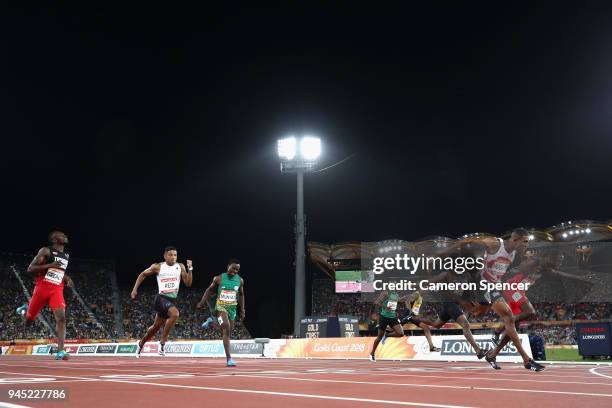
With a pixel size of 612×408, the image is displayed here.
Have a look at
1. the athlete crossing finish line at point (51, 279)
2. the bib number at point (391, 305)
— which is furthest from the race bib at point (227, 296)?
the bib number at point (391, 305)

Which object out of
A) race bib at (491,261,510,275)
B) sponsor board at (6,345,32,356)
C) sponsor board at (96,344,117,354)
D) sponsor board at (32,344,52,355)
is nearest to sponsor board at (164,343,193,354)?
sponsor board at (96,344,117,354)

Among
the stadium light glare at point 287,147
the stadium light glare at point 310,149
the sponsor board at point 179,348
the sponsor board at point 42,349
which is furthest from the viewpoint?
the stadium light glare at point 287,147

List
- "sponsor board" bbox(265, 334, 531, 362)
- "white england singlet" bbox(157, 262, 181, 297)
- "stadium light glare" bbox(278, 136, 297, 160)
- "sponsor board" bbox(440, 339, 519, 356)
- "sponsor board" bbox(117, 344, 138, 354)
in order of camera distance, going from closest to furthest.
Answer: "white england singlet" bbox(157, 262, 181, 297), "sponsor board" bbox(440, 339, 519, 356), "sponsor board" bbox(265, 334, 531, 362), "sponsor board" bbox(117, 344, 138, 354), "stadium light glare" bbox(278, 136, 297, 160)

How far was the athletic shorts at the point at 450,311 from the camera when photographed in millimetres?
13086

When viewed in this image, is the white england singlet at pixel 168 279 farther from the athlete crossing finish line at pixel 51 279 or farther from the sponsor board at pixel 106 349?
the sponsor board at pixel 106 349

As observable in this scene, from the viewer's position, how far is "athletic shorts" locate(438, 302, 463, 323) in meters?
13.1

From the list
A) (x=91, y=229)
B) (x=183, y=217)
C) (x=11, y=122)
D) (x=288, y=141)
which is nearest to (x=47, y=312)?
(x=91, y=229)

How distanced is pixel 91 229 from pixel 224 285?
33.1 metres

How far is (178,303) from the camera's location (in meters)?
54.7

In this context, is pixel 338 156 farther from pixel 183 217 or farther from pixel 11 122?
pixel 11 122

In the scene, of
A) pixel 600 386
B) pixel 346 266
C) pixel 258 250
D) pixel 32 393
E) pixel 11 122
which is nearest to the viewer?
pixel 32 393

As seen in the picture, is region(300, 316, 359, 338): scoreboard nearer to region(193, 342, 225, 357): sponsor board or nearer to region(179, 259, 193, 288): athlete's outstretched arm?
region(193, 342, 225, 357): sponsor board

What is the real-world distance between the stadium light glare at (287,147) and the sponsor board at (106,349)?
560 inches

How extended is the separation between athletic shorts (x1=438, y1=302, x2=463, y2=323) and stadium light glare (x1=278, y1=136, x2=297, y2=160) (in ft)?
74.0
